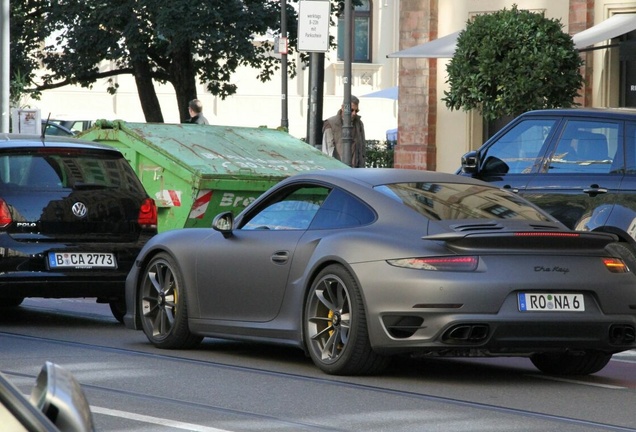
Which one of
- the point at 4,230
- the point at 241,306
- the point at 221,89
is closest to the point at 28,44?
the point at 221,89

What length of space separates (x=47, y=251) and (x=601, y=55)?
14.2 meters

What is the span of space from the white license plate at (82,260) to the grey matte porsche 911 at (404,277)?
1.93 metres

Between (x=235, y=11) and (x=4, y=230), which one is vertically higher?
(x=235, y=11)

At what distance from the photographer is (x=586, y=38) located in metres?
21.5

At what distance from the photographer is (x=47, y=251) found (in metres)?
11.5

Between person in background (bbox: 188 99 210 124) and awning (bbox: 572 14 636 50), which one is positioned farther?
awning (bbox: 572 14 636 50)

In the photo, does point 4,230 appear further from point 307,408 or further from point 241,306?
point 307,408

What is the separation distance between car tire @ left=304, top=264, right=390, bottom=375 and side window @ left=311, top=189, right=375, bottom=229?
0.37 meters

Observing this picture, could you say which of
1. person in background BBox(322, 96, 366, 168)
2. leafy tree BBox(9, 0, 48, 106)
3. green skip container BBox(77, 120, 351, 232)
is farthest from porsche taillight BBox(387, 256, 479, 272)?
leafy tree BBox(9, 0, 48, 106)

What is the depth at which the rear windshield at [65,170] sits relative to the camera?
11742mm

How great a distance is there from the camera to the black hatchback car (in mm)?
11406

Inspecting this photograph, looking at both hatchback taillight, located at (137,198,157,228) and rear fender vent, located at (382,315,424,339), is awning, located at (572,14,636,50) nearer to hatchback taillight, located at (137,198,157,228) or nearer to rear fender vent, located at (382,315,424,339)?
hatchback taillight, located at (137,198,157,228)

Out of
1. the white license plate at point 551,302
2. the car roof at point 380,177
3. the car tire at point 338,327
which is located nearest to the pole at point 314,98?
the car roof at point 380,177

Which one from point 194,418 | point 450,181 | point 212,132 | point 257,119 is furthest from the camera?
point 257,119
